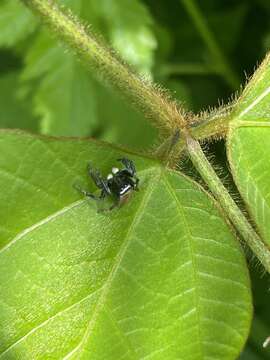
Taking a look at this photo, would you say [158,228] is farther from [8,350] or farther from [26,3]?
[26,3]

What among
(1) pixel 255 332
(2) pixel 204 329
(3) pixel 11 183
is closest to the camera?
(3) pixel 11 183

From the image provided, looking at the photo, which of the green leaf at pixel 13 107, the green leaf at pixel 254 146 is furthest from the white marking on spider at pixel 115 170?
the green leaf at pixel 13 107

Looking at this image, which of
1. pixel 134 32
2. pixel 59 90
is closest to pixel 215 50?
pixel 134 32

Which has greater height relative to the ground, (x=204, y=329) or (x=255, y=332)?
Answer: (x=204, y=329)

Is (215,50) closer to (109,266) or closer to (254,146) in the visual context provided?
(254,146)

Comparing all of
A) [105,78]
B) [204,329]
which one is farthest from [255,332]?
[105,78]

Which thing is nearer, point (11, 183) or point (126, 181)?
point (11, 183)

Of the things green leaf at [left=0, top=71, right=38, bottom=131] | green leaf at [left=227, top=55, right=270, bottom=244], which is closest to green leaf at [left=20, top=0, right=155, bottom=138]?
green leaf at [left=0, top=71, right=38, bottom=131]
